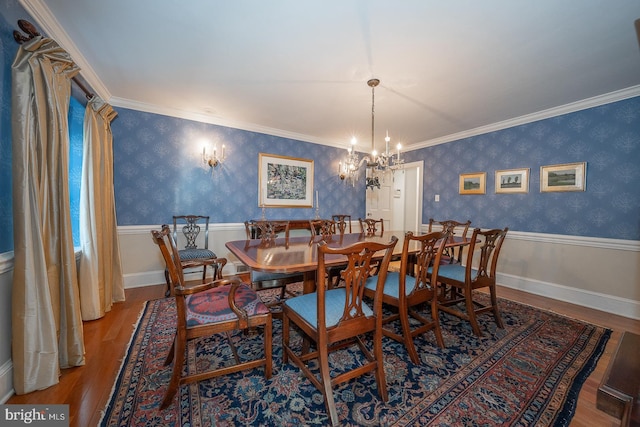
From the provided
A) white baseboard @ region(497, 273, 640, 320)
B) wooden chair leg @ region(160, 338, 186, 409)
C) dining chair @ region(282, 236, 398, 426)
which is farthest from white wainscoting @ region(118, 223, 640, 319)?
dining chair @ region(282, 236, 398, 426)

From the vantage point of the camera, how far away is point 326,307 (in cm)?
144

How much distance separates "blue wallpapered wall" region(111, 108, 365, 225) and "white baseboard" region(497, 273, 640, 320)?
3.32m

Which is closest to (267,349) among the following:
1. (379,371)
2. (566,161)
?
(379,371)

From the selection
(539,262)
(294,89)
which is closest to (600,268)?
(539,262)

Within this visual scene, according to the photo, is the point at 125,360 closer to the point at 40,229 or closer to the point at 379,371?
the point at 40,229

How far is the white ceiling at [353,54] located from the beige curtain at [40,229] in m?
0.54

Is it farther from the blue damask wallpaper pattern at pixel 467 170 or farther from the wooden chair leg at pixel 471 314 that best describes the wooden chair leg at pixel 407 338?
the blue damask wallpaper pattern at pixel 467 170

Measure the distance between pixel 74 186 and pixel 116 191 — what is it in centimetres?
66

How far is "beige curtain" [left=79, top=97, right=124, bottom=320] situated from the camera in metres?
2.22

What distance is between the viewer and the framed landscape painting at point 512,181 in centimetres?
331

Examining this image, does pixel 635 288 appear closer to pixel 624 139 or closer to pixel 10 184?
pixel 624 139

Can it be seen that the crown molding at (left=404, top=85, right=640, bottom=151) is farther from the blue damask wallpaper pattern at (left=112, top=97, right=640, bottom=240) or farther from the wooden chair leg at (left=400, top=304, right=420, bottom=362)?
the wooden chair leg at (left=400, top=304, right=420, bottom=362)

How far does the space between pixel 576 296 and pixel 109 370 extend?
15.0ft

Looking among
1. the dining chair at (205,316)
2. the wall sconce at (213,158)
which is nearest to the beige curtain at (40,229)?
the dining chair at (205,316)
